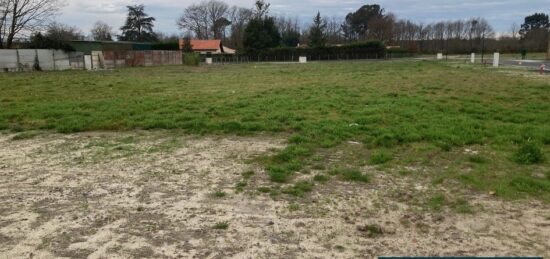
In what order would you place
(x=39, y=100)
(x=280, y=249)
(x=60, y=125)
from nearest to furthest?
1. (x=280, y=249)
2. (x=60, y=125)
3. (x=39, y=100)

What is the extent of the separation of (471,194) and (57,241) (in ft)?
13.1

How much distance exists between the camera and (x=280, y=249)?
3.41 metres

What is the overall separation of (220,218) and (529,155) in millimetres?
4319

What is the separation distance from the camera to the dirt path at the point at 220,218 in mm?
3408

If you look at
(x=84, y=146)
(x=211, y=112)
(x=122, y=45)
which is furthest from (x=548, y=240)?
(x=122, y=45)

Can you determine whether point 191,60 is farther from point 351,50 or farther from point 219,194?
point 219,194

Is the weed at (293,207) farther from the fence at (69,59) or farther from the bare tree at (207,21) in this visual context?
the bare tree at (207,21)

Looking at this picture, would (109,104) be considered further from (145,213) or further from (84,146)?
(145,213)

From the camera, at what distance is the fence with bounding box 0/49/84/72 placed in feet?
107

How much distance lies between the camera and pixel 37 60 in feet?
115

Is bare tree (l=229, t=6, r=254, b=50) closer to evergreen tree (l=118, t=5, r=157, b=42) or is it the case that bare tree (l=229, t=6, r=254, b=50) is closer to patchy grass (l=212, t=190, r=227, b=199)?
evergreen tree (l=118, t=5, r=157, b=42)

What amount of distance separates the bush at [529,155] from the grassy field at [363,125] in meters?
0.02

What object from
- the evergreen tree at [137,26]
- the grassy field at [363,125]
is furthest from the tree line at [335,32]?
the grassy field at [363,125]

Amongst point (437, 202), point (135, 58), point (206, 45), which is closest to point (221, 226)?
point (437, 202)
